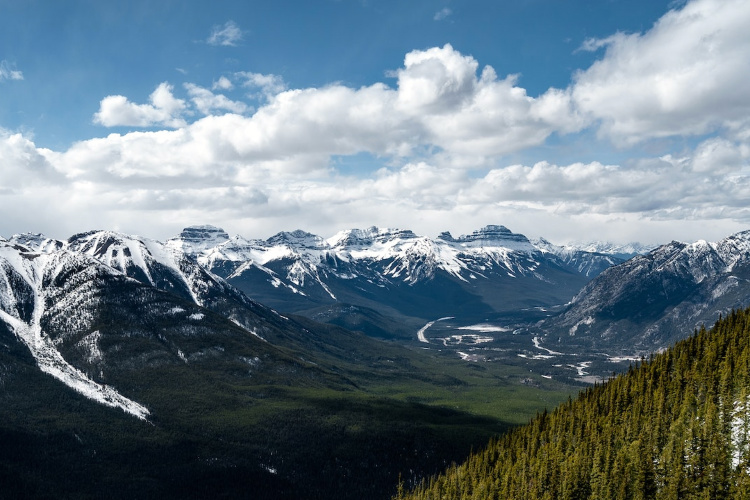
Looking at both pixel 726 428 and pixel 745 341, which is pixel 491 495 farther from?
pixel 745 341

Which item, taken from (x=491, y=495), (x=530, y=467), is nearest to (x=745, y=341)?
(x=530, y=467)

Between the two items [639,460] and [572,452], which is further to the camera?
[572,452]

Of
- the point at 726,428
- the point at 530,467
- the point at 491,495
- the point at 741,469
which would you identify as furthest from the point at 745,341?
the point at 491,495

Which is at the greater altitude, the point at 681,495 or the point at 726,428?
the point at 726,428

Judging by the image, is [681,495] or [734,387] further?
[734,387]

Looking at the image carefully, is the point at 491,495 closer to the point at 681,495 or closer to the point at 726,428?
the point at 681,495

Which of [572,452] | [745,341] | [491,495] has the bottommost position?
[491,495]

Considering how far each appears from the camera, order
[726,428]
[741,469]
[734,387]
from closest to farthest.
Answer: [741,469] → [726,428] → [734,387]

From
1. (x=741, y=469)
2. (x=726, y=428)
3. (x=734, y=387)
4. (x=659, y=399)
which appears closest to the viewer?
(x=741, y=469)

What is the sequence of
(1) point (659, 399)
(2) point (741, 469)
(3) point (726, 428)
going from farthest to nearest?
(1) point (659, 399) < (3) point (726, 428) < (2) point (741, 469)
